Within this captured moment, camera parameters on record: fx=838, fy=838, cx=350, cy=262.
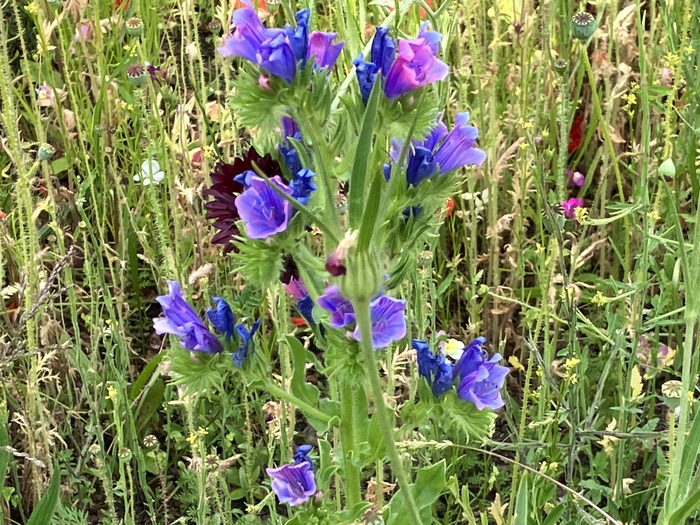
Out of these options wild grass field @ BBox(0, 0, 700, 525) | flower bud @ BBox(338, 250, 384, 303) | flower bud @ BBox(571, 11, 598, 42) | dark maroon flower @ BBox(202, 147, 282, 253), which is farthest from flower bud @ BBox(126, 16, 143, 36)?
flower bud @ BBox(338, 250, 384, 303)

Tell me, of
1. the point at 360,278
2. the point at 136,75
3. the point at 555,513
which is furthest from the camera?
the point at 136,75

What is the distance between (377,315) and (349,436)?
0.20 meters

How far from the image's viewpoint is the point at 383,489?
Result: 1.35 m

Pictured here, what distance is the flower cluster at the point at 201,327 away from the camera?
0.91m

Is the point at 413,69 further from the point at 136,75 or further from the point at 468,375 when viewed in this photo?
the point at 136,75

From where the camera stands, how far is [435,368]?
920 millimetres

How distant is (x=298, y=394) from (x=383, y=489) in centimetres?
41

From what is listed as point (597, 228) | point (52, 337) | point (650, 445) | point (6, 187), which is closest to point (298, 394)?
point (650, 445)

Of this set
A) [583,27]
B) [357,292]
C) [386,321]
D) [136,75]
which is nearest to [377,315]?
[386,321]

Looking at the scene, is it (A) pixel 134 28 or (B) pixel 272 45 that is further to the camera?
(A) pixel 134 28

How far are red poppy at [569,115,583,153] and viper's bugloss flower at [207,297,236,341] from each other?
1.23 m

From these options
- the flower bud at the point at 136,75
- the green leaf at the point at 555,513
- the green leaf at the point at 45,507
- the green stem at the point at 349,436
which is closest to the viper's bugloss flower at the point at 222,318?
the green stem at the point at 349,436

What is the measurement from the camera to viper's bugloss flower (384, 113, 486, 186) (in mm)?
861

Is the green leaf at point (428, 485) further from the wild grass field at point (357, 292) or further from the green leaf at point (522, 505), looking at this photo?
the green leaf at point (522, 505)
